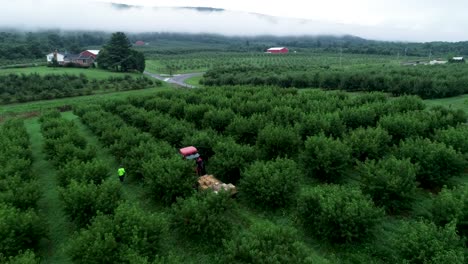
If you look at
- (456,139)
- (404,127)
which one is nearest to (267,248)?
(456,139)

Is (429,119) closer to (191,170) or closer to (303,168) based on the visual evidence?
(303,168)

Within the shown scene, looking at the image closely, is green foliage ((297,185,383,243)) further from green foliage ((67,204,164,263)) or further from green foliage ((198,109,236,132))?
green foliage ((198,109,236,132))

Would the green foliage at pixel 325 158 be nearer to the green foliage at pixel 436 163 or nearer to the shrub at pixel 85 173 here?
the green foliage at pixel 436 163

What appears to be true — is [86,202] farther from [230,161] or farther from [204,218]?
[230,161]

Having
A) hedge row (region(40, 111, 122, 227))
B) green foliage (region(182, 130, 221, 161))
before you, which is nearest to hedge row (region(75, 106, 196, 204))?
green foliage (region(182, 130, 221, 161))

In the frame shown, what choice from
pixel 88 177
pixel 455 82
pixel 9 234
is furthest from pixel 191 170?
pixel 455 82

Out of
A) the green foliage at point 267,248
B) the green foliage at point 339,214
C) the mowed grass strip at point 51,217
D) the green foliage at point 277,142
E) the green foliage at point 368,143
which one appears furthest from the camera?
the green foliage at point 277,142

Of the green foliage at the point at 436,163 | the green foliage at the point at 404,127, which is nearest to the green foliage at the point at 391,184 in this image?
the green foliage at the point at 436,163
